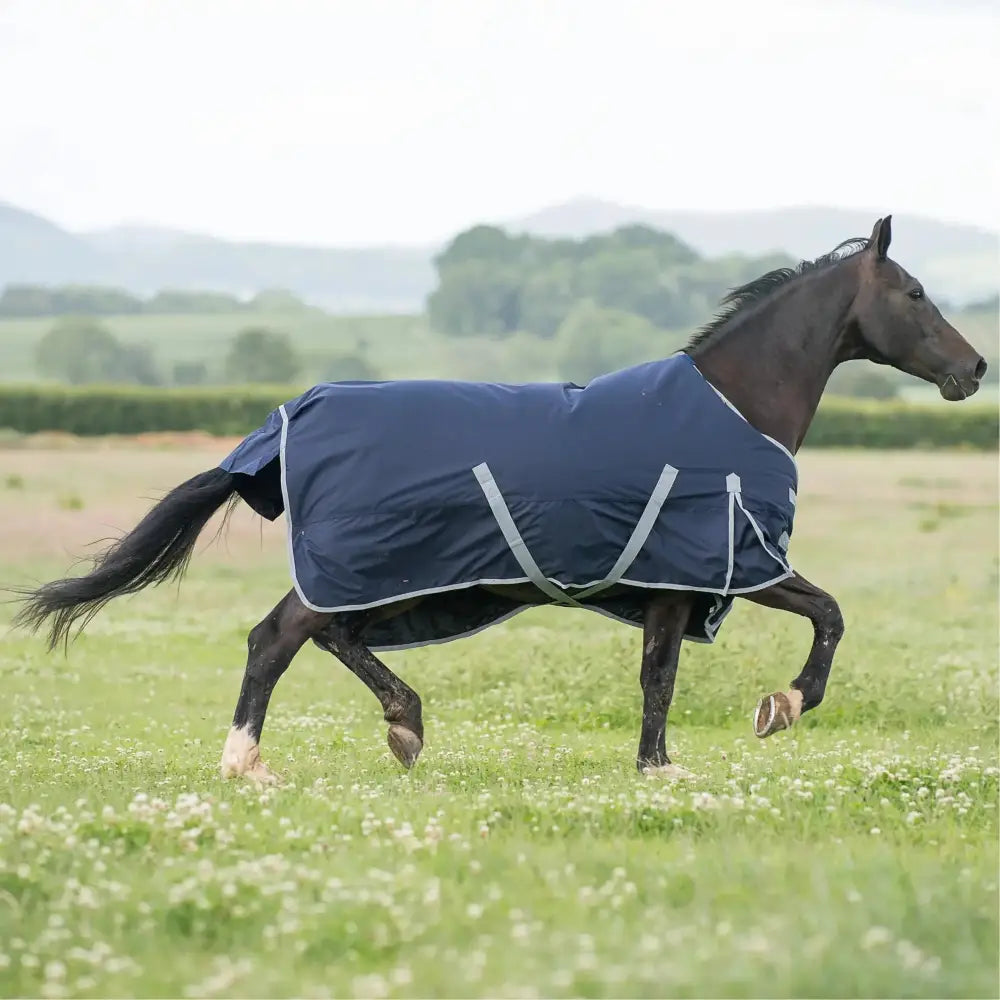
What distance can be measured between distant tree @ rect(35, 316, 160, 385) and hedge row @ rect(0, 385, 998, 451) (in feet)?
102

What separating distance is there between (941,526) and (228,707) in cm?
1869

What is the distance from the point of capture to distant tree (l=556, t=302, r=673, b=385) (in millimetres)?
89688

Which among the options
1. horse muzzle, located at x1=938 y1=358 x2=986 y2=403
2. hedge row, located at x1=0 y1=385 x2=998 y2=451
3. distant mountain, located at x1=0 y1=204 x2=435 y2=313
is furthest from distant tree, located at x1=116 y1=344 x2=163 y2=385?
distant mountain, located at x1=0 y1=204 x2=435 y2=313

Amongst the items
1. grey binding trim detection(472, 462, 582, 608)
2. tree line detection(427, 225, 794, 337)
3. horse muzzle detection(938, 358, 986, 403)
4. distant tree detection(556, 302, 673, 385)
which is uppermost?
tree line detection(427, 225, 794, 337)

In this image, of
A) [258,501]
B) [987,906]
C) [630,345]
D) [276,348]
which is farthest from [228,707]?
[630,345]

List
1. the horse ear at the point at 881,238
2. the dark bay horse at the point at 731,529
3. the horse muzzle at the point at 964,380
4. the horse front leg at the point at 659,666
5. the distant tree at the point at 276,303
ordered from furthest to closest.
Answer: the distant tree at the point at 276,303
the horse muzzle at the point at 964,380
the horse ear at the point at 881,238
the horse front leg at the point at 659,666
the dark bay horse at the point at 731,529

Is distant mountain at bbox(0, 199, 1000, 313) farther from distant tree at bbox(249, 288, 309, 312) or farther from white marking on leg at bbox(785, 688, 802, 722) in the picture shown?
white marking on leg at bbox(785, 688, 802, 722)

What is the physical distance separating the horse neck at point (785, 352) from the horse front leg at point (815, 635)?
75 cm

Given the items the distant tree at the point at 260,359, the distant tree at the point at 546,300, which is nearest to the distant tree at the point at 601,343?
the distant tree at the point at 546,300

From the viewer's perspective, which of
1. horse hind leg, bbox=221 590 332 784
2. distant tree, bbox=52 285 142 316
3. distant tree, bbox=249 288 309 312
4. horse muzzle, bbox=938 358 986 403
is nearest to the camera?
horse hind leg, bbox=221 590 332 784

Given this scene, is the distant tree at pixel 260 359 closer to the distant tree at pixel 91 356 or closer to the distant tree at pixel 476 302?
the distant tree at pixel 91 356

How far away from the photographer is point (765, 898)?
5.07m

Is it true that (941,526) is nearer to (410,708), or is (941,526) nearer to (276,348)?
(410,708)

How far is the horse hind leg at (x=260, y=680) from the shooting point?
26.4 feet
